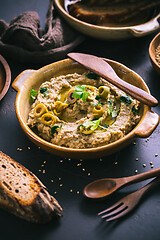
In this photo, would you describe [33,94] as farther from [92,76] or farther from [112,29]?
[112,29]

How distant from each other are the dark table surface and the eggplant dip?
201 mm

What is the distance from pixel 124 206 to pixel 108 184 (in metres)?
0.18

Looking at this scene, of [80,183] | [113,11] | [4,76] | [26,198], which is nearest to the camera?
[26,198]

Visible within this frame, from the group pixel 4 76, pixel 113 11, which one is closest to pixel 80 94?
pixel 4 76

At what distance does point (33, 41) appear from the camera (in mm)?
3180

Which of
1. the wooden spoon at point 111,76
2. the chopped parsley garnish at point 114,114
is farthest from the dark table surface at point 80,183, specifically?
the wooden spoon at point 111,76

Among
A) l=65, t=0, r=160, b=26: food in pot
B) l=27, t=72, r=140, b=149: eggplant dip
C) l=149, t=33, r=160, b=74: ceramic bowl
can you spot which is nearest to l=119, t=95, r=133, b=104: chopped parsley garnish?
l=27, t=72, r=140, b=149: eggplant dip

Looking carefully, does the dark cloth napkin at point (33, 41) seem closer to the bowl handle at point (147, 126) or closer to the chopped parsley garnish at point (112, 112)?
the chopped parsley garnish at point (112, 112)

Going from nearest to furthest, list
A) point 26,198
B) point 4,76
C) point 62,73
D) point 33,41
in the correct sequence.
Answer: point 26,198 → point 62,73 → point 4,76 → point 33,41

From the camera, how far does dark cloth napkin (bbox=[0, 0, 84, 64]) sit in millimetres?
3174

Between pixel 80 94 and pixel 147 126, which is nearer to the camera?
pixel 147 126

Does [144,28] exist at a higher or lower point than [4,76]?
lower

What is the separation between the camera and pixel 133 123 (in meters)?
2.50

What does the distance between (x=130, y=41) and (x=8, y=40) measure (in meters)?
1.32
